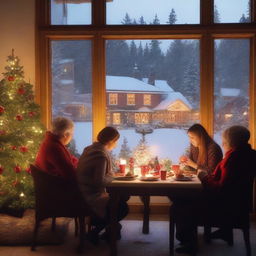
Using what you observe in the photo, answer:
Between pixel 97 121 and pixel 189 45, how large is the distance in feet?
5.15

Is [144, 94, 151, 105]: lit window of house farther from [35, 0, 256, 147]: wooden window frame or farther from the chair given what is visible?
the chair

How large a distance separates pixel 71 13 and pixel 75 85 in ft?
3.12

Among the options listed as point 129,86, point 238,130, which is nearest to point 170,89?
point 129,86

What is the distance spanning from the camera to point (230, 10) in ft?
16.9

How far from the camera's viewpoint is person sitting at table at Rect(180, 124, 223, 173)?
14.3 ft

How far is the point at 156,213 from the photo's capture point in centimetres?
526

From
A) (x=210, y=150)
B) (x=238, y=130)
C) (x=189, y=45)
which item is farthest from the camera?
(x=189, y=45)

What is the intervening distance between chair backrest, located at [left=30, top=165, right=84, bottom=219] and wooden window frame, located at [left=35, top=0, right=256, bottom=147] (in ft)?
5.44

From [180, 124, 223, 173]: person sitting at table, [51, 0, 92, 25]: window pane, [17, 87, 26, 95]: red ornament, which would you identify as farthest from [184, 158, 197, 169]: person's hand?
[51, 0, 92, 25]: window pane

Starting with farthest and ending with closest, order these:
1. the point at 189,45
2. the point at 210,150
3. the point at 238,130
A: the point at 189,45 → the point at 210,150 → the point at 238,130

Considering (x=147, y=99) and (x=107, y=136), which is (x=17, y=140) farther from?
(x=147, y=99)

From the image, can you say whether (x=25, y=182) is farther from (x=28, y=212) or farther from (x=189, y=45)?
(x=189, y=45)

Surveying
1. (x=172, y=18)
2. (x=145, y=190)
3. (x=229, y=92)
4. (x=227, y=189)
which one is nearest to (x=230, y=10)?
(x=172, y=18)

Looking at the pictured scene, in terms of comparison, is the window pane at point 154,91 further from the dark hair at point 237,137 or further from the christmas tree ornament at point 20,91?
the dark hair at point 237,137
